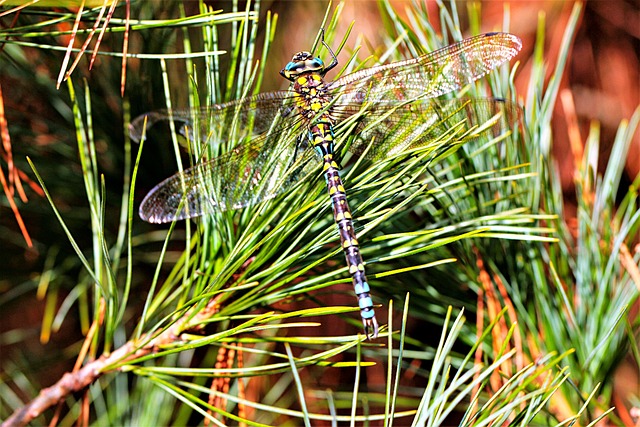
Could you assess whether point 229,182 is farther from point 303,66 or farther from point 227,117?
point 303,66

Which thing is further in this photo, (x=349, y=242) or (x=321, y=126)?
(x=321, y=126)

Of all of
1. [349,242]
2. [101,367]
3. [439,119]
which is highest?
[439,119]

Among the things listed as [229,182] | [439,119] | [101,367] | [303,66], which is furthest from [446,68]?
[101,367]

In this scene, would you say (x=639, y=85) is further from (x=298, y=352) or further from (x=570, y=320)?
(x=298, y=352)

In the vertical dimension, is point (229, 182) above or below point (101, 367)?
above

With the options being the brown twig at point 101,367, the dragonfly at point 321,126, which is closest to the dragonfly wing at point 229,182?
the dragonfly at point 321,126

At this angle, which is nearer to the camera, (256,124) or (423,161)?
(423,161)

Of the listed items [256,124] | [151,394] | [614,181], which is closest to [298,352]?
[151,394]
